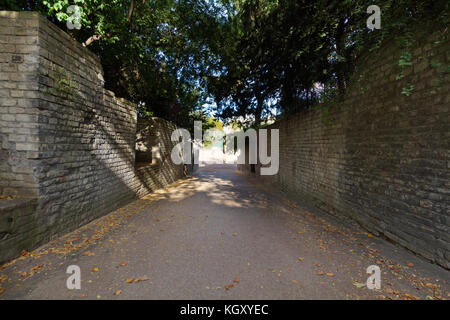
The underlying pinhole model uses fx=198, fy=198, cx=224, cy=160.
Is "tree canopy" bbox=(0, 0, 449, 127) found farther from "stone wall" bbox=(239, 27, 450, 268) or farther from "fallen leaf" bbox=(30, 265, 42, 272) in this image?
"fallen leaf" bbox=(30, 265, 42, 272)

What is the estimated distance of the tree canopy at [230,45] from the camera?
4.48 metres

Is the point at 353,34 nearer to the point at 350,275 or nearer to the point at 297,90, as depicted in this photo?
the point at 297,90

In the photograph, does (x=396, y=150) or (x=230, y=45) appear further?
(x=230, y=45)

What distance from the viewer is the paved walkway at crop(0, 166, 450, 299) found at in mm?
2289

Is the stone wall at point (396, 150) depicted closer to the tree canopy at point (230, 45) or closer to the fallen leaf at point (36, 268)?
the tree canopy at point (230, 45)

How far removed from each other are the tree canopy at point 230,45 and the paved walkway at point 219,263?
3.64 meters

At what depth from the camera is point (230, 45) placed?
32.9 feet

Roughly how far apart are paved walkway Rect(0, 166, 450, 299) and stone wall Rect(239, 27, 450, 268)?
418 millimetres

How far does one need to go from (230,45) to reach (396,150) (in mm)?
8998

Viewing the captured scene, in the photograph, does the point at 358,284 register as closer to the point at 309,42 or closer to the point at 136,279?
the point at 136,279

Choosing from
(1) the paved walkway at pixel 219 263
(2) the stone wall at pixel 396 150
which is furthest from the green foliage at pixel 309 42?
(1) the paved walkway at pixel 219 263

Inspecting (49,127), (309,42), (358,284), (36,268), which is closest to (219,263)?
(358,284)

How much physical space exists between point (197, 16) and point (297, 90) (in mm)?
6422

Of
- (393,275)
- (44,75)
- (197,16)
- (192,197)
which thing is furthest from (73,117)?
(197,16)
